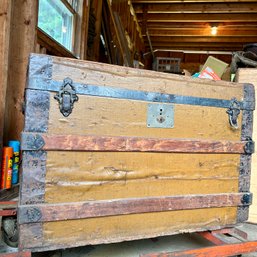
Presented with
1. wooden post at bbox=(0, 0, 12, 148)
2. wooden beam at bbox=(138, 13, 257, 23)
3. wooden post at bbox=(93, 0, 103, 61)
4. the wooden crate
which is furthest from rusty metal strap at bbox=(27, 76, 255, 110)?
wooden beam at bbox=(138, 13, 257, 23)

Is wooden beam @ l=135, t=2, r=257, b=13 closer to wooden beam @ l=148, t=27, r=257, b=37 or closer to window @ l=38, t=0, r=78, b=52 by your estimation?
wooden beam @ l=148, t=27, r=257, b=37

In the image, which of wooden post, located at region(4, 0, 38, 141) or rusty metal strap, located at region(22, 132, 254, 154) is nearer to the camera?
rusty metal strap, located at region(22, 132, 254, 154)

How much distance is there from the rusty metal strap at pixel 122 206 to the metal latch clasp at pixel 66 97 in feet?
1.12

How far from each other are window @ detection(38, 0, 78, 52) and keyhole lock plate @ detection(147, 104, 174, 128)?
63.0 inches

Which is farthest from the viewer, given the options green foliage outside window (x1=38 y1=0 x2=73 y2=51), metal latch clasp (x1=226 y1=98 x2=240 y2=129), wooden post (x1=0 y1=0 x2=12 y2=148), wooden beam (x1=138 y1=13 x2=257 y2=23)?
wooden beam (x1=138 y1=13 x2=257 y2=23)

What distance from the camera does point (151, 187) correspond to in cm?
115

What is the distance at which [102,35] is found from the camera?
398 centimetres

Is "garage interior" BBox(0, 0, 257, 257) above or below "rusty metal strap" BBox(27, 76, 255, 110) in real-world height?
above

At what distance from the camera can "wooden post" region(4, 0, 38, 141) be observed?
1929mm

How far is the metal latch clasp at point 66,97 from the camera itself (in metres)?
0.99

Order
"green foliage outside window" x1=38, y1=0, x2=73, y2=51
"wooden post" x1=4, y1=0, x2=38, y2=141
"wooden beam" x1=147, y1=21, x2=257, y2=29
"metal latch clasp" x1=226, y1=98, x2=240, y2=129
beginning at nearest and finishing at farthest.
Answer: "metal latch clasp" x1=226, y1=98, x2=240, y2=129 < "wooden post" x1=4, y1=0, x2=38, y2=141 < "green foliage outside window" x1=38, y1=0, x2=73, y2=51 < "wooden beam" x1=147, y1=21, x2=257, y2=29

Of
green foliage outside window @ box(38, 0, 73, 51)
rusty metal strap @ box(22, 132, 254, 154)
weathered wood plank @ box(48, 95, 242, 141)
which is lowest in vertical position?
rusty metal strap @ box(22, 132, 254, 154)

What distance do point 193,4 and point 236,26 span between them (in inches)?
62.9

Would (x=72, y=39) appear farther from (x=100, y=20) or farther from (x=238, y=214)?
(x=238, y=214)
